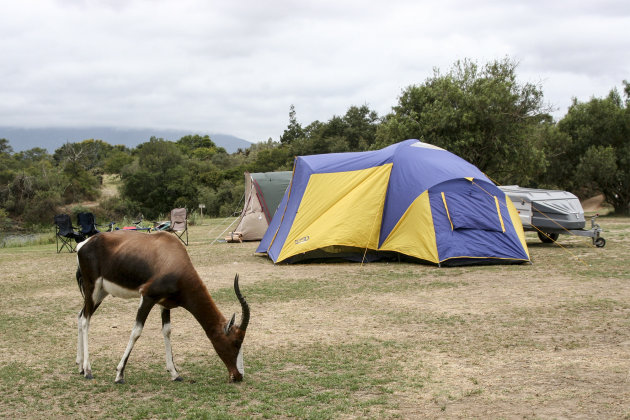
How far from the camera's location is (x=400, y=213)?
505 inches

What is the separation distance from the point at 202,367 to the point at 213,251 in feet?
35.0

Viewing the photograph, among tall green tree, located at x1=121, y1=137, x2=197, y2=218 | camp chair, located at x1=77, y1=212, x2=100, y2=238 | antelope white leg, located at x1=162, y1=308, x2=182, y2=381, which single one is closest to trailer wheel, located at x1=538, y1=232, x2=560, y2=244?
camp chair, located at x1=77, y1=212, x2=100, y2=238

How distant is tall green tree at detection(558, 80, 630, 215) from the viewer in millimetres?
27328

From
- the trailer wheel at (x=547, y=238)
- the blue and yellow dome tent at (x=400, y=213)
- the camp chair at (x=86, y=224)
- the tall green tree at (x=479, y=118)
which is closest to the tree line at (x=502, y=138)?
the tall green tree at (x=479, y=118)

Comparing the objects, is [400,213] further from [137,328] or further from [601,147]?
[601,147]

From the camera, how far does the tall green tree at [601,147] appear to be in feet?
89.7

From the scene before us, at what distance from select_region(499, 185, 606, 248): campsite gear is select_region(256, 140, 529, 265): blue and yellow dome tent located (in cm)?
203

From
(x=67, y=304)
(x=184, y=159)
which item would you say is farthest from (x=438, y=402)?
(x=184, y=159)

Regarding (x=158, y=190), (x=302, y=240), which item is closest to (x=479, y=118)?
(x=302, y=240)

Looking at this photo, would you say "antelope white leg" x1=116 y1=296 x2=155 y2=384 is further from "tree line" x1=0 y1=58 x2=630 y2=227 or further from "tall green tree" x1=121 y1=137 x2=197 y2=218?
"tall green tree" x1=121 y1=137 x2=197 y2=218

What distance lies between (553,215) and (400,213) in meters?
4.66

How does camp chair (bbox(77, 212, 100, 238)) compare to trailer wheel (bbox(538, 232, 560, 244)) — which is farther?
trailer wheel (bbox(538, 232, 560, 244))

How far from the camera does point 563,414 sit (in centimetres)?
442

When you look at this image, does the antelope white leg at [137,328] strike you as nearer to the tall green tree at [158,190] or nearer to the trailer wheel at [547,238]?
the trailer wheel at [547,238]
